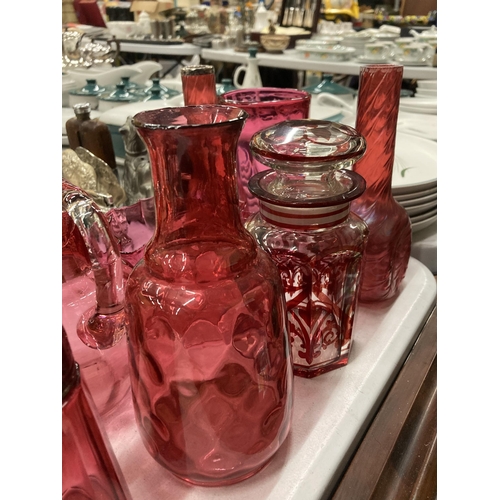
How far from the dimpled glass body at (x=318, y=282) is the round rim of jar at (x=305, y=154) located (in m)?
0.05

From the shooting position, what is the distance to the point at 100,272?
248 millimetres

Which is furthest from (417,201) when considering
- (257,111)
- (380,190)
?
(257,111)

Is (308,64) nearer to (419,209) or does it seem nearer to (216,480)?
(419,209)

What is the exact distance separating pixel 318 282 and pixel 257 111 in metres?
0.14

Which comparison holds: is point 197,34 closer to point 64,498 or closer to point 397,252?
point 397,252

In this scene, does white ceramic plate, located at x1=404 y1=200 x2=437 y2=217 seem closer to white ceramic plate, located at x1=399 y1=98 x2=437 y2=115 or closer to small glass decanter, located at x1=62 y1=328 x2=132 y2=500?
small glass decanter, located at x1=62 y1=328 x2=132 y2=500

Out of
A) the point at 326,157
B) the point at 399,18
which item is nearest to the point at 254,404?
the point at 326,157

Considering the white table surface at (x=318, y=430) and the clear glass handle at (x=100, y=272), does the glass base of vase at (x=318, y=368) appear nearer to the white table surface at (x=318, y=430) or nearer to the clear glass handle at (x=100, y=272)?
the white table surface at (x=318, y=430)

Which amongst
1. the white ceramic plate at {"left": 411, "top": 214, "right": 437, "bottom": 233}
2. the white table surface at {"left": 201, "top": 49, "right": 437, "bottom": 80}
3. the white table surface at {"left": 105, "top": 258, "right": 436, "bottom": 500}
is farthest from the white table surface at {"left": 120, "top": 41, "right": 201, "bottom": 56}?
the white table surface at {"left": 105, "top": 258, "right": 436, "bottom": 500}

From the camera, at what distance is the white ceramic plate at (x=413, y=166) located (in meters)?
0.51

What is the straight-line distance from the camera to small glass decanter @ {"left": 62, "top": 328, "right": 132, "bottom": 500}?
0.19 m

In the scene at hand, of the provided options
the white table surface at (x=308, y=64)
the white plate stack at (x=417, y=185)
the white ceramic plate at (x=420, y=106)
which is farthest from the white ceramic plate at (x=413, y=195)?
the white table surface at (x=308, y=64)

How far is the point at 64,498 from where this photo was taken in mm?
204

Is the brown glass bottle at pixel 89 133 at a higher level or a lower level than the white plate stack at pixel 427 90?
lower
